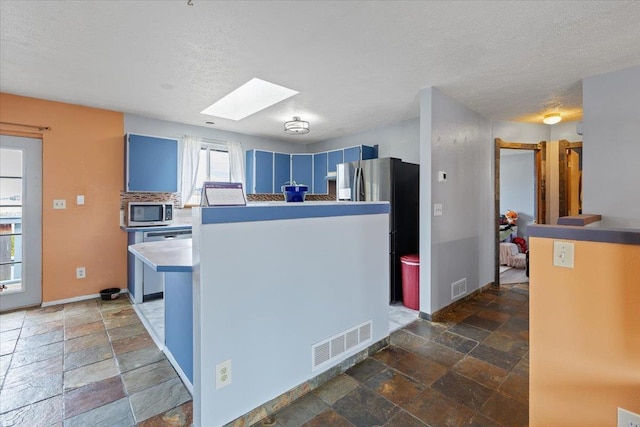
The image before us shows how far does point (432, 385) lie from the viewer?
6.67 ft

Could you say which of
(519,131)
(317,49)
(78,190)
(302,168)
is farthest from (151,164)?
(519,131)

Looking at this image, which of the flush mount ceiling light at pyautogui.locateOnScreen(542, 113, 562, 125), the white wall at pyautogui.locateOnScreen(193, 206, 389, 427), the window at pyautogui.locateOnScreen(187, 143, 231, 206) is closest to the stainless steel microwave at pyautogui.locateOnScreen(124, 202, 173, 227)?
the window at pyautogui.locateOnScreen(187, 143, 231, 206)

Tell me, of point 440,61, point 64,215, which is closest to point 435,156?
point 440,61

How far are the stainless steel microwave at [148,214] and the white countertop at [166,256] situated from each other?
6.01 feet

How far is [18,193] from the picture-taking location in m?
3.46

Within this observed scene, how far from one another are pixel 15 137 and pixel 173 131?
1.73 meters

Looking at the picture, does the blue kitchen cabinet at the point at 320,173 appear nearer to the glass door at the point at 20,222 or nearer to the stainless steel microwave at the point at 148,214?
the stainless steel microwave at the point at 148,214

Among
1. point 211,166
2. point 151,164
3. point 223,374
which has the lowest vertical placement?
point 223,374

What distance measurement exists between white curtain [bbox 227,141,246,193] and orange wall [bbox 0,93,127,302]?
61.6 inches

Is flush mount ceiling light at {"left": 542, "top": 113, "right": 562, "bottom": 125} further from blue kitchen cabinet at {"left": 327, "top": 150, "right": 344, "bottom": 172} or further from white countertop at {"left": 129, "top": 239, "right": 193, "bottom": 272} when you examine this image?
white countertop at {"left": 129, "top": 239, "right": 193, "bottom": 272}

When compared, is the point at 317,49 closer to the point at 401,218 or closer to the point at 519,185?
the point at 401,218

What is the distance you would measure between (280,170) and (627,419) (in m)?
5.00

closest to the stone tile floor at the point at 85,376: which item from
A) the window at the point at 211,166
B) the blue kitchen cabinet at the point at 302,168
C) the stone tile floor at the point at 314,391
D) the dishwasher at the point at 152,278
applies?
the stone tile floor at the point at 314,391

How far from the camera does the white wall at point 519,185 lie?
6.70 meters
